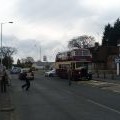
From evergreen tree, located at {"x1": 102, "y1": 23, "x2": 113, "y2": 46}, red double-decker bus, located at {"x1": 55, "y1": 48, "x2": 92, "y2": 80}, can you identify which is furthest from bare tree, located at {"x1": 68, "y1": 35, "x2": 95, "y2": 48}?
red double-decker bus, located at {"x1": 55, "y1": 48, "x2": 92, "y2": 80}

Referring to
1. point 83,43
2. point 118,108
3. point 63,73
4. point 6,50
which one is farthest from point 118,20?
point 118,108

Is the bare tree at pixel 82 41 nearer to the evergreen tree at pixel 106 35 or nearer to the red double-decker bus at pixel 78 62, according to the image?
the evergreen tree at pixel 106 35

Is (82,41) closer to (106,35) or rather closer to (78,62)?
(106,35)

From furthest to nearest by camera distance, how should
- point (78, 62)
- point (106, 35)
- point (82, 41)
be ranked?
1. point (82, 41)
2. point (106, 35)
3. point (78, 62)

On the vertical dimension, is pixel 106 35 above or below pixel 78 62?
above

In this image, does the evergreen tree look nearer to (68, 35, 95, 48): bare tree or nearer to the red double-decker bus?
(68, 35, 95, 48): bare tree

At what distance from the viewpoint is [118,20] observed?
456ft

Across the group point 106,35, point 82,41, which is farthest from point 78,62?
point 82,41

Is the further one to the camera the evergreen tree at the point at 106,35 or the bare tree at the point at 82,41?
the bare tree at the point at 82,41

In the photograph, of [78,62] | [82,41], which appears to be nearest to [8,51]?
[82,41]

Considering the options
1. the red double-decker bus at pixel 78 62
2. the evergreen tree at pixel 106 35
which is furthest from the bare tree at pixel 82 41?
the red double-decker bus at pixel 78 62

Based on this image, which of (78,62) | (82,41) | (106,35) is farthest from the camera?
(82,41)

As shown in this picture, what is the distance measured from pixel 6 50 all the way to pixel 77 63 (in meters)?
129

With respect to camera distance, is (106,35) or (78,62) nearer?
(78,62)
